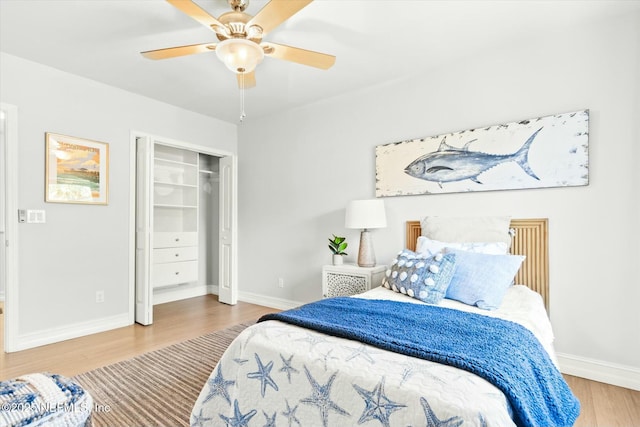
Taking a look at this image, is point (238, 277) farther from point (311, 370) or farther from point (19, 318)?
point (311, 370)

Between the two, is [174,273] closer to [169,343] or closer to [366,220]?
[169,343]

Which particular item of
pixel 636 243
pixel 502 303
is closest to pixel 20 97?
pixel 502 303

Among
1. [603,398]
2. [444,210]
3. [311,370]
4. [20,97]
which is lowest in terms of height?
[603,398]

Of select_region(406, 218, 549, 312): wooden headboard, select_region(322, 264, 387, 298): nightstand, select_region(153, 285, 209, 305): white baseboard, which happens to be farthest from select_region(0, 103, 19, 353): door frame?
select_region(406, 218, 549, 312): wooden headboard

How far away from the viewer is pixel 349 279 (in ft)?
10.8

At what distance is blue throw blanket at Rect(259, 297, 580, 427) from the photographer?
117 centimetres

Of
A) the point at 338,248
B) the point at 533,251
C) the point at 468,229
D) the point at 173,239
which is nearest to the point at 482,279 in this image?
the point at 468,229

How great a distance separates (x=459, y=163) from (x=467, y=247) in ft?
2.66

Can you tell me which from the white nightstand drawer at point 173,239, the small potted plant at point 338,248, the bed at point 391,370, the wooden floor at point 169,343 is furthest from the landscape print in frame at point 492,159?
the white nightstand drawer at point 173,239

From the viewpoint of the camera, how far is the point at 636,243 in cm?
230

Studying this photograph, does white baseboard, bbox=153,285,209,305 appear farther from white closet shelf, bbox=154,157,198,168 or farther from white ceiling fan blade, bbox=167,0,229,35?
white ceiling fan blade, bbox=167,0,229,35

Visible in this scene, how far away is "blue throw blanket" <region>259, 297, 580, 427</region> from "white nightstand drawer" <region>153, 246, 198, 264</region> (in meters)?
3.27

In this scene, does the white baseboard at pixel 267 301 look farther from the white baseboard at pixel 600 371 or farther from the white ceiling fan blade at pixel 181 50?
the white ceiling fan blade at pixel 181 50

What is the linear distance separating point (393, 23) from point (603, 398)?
289cm
